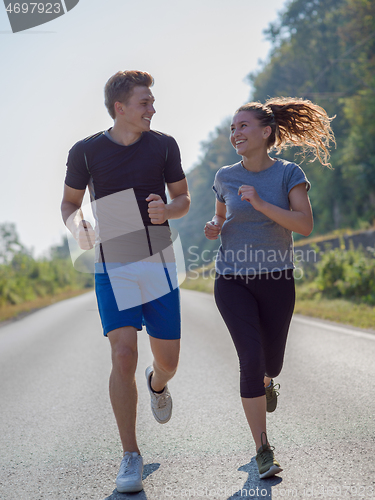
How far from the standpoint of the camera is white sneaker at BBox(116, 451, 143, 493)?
2773mm

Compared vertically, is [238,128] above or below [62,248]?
above

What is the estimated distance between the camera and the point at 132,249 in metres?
3.36

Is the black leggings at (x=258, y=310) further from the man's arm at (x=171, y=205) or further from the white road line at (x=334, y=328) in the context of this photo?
the white road line at (x=334, y=328)

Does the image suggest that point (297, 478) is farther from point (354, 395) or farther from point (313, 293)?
point (313, 293)

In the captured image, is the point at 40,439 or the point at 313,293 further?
the point at 313,293

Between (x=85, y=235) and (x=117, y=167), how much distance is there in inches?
19.7

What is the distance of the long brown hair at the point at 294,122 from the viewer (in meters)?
3.63

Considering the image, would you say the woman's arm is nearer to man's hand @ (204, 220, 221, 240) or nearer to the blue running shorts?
man's hand @ (204, 220, 221, 240)

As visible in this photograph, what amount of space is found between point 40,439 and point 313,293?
12.6 meters

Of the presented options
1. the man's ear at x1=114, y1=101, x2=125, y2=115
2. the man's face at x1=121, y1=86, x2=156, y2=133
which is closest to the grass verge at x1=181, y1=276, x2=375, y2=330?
the man's face at x1=121, y1=86, x2=156, y2=133

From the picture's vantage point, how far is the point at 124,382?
122 inches

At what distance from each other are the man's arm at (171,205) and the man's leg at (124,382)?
72cm


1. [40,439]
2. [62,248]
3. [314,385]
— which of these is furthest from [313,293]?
[62,248]

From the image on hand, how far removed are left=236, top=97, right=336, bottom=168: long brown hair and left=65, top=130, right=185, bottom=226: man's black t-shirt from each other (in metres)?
0.69
